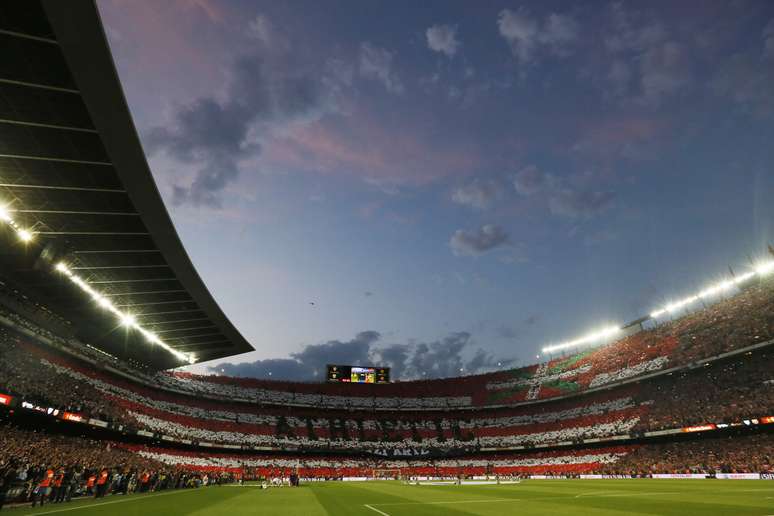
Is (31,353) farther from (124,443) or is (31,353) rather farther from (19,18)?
(19,18)

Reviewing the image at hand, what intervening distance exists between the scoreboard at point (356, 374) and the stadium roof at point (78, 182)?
3269 cm

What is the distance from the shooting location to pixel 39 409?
1084 inches

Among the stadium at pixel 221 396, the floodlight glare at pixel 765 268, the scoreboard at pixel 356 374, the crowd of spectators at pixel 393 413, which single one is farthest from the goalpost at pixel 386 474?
the floodlight glare at pixel 765 268

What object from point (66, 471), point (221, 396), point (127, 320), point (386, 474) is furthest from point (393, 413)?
point (66, 471)

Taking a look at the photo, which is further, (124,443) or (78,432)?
(124,443)

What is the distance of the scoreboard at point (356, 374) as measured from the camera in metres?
67.8

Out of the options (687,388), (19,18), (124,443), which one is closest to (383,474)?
(124,443)

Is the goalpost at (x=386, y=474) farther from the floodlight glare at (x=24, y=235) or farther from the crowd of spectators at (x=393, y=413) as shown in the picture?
the floodlight glare at (x=24, y=235)

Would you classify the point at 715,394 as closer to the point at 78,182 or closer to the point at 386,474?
the point at 386,474

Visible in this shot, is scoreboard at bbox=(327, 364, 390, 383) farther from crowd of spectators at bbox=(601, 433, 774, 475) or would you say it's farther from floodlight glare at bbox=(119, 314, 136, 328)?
crowd of spectators at bbox=(601, 433, 774, 475)

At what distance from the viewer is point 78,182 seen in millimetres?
21062

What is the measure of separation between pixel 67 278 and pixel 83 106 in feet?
61.8

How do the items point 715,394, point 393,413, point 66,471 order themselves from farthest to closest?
point 393,413 → point 715,394 → point 66,471

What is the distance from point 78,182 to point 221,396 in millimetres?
47617
